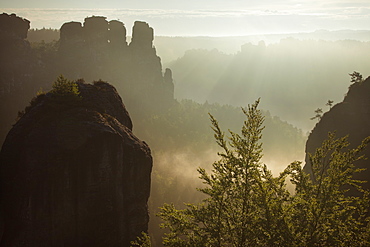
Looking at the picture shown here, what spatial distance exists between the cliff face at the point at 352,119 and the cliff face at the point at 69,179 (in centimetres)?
2959

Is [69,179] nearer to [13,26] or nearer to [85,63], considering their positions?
[13,26]

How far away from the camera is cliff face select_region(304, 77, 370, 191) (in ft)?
133

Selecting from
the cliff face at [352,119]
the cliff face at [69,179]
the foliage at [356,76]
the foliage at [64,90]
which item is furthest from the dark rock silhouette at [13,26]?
the foliage at [356,76]

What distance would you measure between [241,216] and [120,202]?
1562 centimetres

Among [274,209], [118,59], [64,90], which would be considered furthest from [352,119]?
[118,59]

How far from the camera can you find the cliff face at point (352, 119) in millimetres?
40531

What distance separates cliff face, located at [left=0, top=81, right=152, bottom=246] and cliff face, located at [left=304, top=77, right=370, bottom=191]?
1165 inches

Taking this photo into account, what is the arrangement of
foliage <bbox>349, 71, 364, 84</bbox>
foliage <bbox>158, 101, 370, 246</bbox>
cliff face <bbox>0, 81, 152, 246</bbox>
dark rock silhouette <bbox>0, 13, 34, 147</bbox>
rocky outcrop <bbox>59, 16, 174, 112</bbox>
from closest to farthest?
foliage <bbox>158, 101, 370, 246</bbox> < cliff face <bbox>0, 81, 152, 246</bbox> < foliage <bbox>349, 71, 364, 84</bbox> < dark rock silhouette <bbox>0, 13, 34, 147</bbox> < rocky outcrop <bbox>59, 16, 174, 112</bbox>

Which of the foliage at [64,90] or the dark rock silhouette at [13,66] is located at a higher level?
the dark rock silhouette at [13,66]

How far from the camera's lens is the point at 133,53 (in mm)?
135625

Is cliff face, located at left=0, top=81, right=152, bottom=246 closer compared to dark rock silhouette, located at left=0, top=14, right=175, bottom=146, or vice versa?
cliff face, located at left=0, top=81, right=152, bottom=246

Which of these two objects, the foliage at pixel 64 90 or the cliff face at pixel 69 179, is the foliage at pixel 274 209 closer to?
the cliff face at pixel 69 179

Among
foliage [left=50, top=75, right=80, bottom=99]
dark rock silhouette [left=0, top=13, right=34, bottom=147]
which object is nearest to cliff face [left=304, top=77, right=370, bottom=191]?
foliage [left=50, top=75, right=80, bottom=99]

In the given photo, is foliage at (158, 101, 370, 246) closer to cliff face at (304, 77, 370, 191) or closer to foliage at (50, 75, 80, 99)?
foliage at (50, 75, 80, 99)
